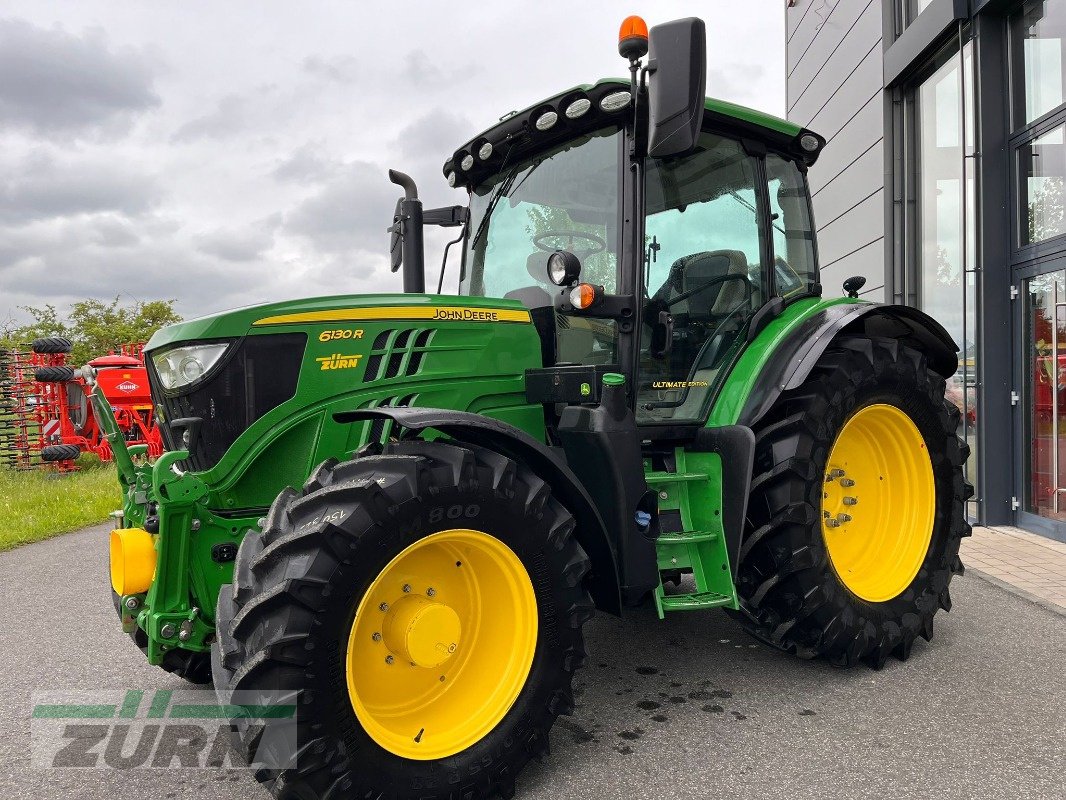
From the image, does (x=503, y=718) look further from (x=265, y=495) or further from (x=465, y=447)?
(x=265, y=495)

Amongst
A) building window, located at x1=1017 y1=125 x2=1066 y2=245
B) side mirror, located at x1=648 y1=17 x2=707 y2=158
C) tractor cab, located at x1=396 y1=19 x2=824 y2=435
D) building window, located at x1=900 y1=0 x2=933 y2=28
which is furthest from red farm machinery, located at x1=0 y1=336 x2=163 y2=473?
building window, located at x1=1017 y1=125 x2=1066 y2=245

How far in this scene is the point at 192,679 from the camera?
10.6 feet

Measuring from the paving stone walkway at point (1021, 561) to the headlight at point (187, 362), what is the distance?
4.37 meters

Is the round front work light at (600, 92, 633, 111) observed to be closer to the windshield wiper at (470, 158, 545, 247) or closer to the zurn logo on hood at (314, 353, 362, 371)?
the windshield wiper at (470, 158, 545, 247)

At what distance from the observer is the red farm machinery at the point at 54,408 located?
37.4 ft

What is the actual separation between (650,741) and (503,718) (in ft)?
2.02

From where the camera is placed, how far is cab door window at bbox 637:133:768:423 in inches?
132

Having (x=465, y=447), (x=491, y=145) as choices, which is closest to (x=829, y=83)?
(x=491, y=145)

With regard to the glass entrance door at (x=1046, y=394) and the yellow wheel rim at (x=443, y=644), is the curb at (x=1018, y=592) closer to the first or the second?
the glass entrance door at (x=1046, y=394)

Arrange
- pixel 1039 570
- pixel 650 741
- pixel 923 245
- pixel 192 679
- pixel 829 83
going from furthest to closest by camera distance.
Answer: pixel 829 83, pixel 923 245, pixel 1039 570, pixel 192 679, pixel 650 741

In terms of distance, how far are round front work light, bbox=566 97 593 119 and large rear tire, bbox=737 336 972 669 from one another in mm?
1429

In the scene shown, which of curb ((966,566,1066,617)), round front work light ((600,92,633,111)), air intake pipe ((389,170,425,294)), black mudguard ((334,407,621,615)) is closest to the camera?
black mudguard ((334,407,621,615))

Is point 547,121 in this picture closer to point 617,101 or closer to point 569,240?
point 617,101

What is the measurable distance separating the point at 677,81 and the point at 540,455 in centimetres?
129
